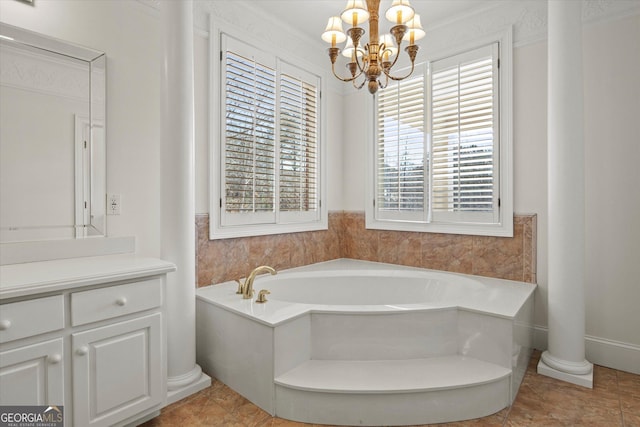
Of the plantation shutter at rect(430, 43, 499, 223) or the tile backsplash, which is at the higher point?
the plantation shutter at rect(430, 43, 499, 223)

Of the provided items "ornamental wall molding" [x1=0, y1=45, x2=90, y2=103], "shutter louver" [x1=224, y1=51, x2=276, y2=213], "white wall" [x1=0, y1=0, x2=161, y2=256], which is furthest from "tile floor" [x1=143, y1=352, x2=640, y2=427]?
"ornamental wall molding" [x1=0, y1=45, x2=90, y2=103]

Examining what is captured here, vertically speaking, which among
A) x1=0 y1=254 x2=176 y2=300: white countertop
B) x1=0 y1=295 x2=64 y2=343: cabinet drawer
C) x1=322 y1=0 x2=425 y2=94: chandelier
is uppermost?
x1=322 y1=0 x2=425 y2=94: chandelier

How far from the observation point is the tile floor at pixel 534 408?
1843 mm

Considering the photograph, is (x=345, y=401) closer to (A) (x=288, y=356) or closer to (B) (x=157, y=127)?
(A) (x=288, y=356)

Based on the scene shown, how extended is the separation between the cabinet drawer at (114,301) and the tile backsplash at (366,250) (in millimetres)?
840

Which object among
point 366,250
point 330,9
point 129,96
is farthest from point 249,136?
point 366,250

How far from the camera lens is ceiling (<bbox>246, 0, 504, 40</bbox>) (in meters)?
2.90

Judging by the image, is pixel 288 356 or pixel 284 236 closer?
pixel 288 356

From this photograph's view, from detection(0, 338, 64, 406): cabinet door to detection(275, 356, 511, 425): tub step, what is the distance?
96 cm

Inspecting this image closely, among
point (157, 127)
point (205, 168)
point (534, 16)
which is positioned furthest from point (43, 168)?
point (534, 16)

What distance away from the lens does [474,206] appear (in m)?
3.02

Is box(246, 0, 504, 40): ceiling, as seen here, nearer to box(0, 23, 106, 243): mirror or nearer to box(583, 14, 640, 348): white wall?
box(583, 14, 640, 348): white wall

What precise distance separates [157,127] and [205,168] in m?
0.44

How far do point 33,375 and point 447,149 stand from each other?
305cm
